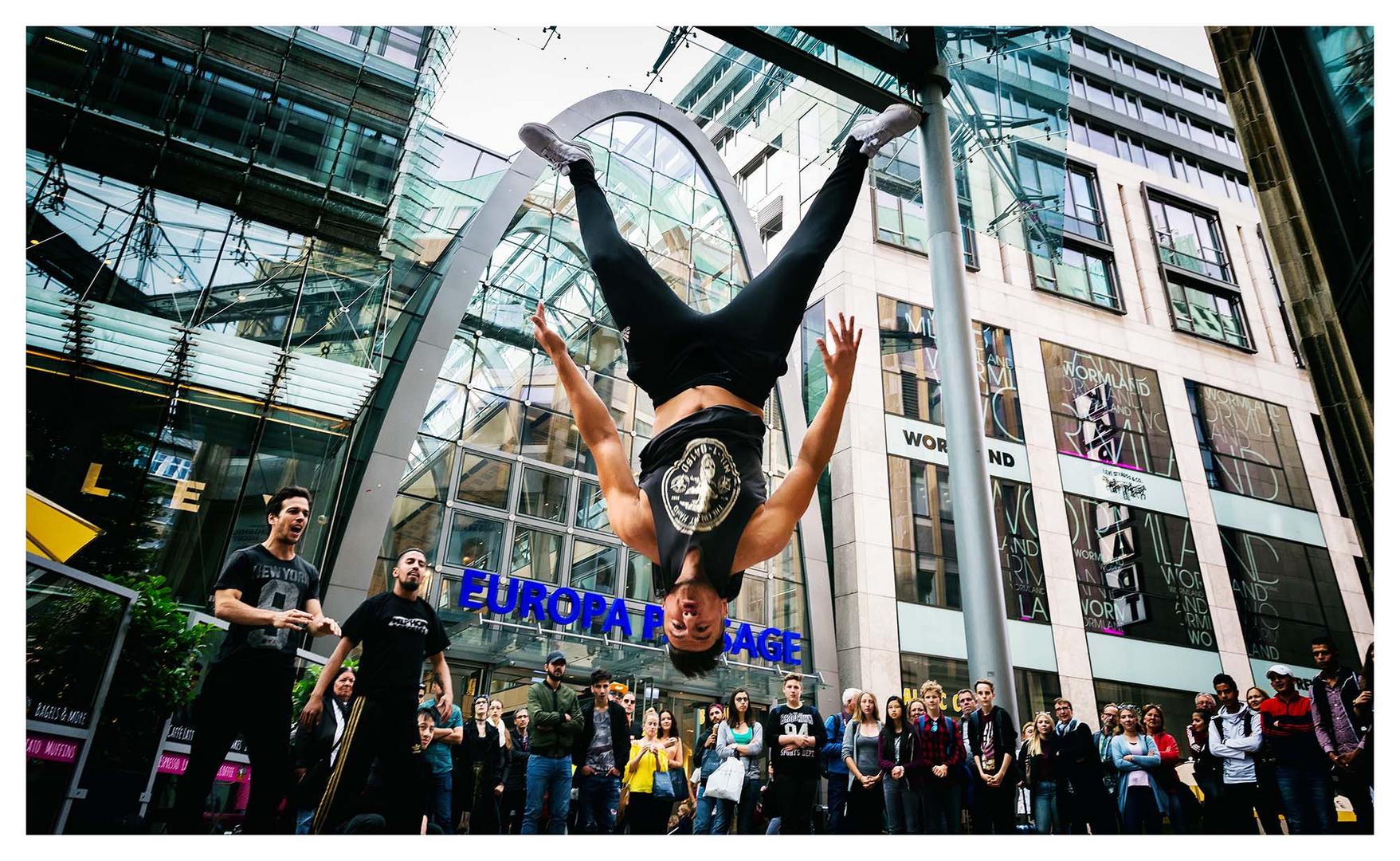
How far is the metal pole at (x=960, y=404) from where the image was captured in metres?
6.88

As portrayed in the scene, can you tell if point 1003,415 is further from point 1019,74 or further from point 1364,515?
point 1364,515

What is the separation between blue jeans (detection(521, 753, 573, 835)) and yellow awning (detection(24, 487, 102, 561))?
427 centimetres

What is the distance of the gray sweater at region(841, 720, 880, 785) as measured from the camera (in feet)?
21.4

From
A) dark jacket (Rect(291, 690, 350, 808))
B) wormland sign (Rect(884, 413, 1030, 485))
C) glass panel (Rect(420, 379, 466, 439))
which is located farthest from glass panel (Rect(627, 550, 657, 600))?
dark jacket (Rect(291, 690, 350, 808))

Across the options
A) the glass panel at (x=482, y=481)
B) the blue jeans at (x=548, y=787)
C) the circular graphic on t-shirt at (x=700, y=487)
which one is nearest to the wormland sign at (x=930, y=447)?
the glass panel at (x=482, y=481)

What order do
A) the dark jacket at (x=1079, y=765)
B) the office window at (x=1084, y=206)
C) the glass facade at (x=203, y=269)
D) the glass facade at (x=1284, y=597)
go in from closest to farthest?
Answer: the dark jacket at (x=1079, y=765), the glass facade at (x=203, y=269), the glass facade at (x=1284, y=597), the office window at (x=1084, y=206)

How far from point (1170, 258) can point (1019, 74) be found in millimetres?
14588

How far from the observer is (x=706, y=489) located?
3.69m

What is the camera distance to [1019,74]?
8062 mm

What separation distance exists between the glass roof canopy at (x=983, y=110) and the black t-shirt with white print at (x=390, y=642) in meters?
5.59

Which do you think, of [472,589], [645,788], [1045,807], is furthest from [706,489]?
[472,589]

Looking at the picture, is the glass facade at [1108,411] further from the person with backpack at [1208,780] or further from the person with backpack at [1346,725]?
the person with backpack at [1346,725]

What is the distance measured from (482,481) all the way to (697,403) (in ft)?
29.2
